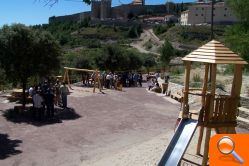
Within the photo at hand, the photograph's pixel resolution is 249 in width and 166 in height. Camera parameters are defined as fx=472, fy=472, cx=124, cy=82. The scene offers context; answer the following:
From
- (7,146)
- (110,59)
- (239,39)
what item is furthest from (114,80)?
(110,59)

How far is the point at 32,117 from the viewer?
2006 centimetres

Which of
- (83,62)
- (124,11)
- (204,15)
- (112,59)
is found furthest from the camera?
(124,11)

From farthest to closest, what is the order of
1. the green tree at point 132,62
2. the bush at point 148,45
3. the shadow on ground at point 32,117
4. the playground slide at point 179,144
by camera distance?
the bush at point 148,45
the green tree at point 132,62
the shadow on ground at point 32,117
the playground slide at point 179,144

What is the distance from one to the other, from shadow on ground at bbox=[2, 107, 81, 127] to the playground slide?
8.55 metres

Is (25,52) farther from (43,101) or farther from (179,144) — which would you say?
(179,144)

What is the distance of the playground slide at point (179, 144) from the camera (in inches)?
414

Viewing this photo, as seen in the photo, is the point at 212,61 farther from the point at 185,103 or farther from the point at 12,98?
the point at 12,98

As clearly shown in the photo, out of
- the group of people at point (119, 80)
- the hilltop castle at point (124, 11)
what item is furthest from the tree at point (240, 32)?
the hilltop castle at point (124, 11)

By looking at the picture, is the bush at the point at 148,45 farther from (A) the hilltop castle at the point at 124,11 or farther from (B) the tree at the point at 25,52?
(B) the tree at the point at 25,52

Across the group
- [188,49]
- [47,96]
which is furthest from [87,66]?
[188,49]

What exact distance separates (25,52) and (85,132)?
18.3 ft

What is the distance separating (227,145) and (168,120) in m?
16.4

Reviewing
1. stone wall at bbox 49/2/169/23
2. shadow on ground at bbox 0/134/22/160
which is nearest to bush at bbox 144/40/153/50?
stone wall at bbox 49/2/169/23

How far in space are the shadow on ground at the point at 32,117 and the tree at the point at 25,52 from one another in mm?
838
